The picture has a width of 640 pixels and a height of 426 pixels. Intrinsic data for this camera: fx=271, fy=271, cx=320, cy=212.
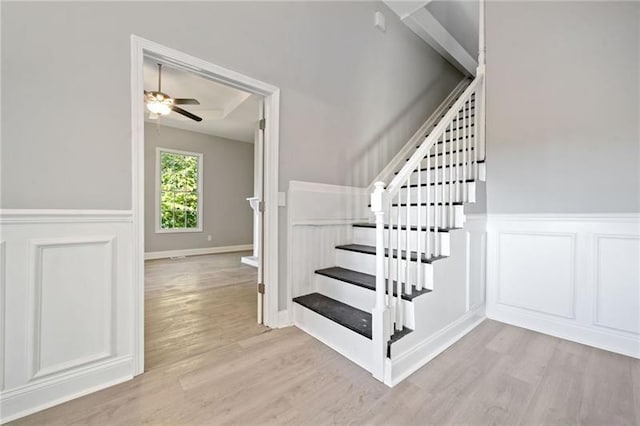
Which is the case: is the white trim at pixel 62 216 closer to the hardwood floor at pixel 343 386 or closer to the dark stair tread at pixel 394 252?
the hardwood floor at pixel 343 386

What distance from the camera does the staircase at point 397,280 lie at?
5.11 ft

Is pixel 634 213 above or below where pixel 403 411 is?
above

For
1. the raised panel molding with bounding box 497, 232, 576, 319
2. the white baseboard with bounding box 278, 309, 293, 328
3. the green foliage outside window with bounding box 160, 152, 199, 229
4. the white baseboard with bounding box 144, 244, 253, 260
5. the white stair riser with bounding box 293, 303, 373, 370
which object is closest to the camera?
the white stair riser with bounding box 293, 303, 373, 370

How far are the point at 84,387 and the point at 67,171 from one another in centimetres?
114

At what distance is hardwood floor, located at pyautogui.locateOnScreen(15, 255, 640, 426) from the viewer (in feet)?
4.18

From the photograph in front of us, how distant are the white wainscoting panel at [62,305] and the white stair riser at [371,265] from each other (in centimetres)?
162

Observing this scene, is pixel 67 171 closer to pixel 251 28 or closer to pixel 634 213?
pixel 251 28

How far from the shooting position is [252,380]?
1.54 metres

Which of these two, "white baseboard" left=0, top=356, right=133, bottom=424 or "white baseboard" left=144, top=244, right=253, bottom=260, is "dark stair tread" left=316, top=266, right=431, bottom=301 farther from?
"white baseboard" left=144, top=244, right=253, bottom=260

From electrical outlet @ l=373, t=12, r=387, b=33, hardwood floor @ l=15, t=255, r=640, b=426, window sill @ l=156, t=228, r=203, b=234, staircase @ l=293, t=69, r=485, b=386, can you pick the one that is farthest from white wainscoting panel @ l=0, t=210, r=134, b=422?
window sill @ l=156, t=228, r=203, b=234

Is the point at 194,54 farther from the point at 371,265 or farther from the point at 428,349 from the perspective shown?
the point at 428,349

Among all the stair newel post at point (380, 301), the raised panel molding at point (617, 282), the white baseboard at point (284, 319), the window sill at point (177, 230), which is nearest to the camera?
the stair newel post at point (380, 301)

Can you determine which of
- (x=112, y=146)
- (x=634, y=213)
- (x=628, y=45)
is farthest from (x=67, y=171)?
(x=628, y=45)

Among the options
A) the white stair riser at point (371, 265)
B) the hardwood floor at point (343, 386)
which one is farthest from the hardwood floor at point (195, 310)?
the white stair riser at point (371, 265)
